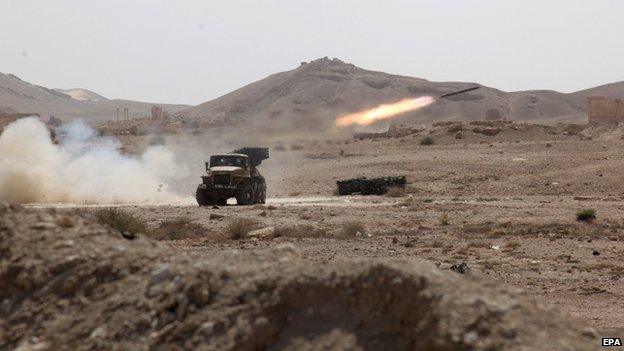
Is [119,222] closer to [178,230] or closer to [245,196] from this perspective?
[178,230]

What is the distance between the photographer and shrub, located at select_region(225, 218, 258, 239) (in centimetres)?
2303

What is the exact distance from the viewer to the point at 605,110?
72.4 m

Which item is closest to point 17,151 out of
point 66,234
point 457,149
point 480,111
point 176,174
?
point 176,174

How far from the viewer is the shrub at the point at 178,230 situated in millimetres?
23281

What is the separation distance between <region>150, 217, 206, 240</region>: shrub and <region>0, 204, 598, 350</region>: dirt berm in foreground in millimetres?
15697

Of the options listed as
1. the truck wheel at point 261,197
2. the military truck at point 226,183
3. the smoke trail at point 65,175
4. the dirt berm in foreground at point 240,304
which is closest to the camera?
the dirt berm in foreground at point 240,304

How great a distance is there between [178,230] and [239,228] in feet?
6.17

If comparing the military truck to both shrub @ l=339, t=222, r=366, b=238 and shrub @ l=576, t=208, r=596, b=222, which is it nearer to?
shrub @ l=339, t=222, r=366, b=238

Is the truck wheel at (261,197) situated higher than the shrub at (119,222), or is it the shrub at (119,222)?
the shrub at (119,222)

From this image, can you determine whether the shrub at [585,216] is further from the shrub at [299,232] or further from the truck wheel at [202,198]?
the truck wheel at [202,198]

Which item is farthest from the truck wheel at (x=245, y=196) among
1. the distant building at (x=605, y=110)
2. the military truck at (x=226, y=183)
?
the distant building at (x=605, y=110)

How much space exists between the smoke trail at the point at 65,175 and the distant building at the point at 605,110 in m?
39.8

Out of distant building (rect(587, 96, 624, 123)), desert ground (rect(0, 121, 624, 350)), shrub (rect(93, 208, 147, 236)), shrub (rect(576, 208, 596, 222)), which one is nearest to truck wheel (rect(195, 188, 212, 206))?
desert ground (rect(0, 121, 624, 350))

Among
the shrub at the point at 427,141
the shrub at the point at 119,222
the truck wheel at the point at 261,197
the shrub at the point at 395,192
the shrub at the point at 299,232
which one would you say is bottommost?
the shrub at the point at 395,192
